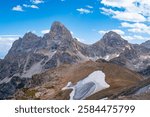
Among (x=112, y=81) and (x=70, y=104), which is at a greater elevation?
(x=70, y=104)

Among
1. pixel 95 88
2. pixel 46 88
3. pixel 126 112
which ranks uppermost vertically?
pixel 126 112

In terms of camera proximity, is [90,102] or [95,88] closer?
[90,102]

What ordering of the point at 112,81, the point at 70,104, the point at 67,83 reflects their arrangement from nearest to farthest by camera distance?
the point at 70,104, the point at 112,81, the point at 67,83

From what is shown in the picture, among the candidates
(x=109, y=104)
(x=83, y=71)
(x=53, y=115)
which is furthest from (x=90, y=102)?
(x=83, y=71)

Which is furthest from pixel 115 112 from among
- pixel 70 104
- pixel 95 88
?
pixel 95 88

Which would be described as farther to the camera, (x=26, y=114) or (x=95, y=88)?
(x=95, y=88)

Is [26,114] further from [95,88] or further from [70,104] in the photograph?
[95,88]

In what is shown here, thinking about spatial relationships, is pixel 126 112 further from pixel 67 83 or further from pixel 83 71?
pixel 83 71

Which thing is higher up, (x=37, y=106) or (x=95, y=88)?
(x=37, y=106)

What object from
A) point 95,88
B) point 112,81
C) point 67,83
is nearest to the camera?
point 95,88
